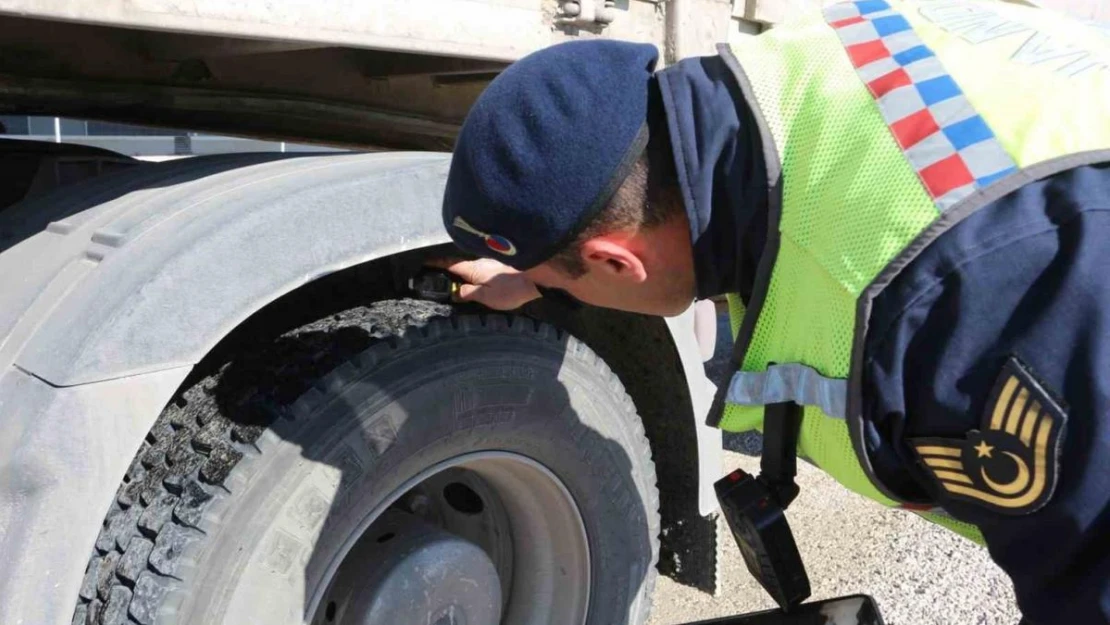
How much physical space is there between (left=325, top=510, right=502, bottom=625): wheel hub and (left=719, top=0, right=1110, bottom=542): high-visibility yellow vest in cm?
75

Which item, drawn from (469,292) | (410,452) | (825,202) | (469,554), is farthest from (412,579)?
(825,202)

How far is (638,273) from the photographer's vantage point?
4.61 ft

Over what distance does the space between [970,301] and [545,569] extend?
51.8 inches

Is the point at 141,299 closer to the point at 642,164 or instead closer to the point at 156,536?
the point at 156,536

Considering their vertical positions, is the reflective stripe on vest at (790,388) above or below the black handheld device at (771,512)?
above

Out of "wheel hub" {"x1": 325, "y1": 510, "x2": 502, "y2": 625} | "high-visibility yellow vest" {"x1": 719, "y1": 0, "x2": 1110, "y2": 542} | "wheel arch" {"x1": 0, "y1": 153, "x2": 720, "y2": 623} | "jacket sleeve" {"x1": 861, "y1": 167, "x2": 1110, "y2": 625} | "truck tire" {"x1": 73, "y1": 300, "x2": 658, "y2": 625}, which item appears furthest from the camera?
"wheel hub" {"x1": 325, "y1": 510, "x2": 502, "y2": 625}

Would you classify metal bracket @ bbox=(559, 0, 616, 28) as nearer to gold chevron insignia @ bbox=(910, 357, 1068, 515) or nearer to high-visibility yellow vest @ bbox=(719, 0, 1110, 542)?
high-visibility yellow vest @ bbox=(719, 0, 1110, 542)

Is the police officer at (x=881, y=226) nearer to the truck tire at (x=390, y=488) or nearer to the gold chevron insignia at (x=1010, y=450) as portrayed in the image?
the gold chevron insignia at (x=1010, y=450)

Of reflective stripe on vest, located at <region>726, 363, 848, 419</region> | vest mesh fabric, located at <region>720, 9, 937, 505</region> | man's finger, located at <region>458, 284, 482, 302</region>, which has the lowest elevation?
man's finger, located at <region>458, 284, 482, 302</region>

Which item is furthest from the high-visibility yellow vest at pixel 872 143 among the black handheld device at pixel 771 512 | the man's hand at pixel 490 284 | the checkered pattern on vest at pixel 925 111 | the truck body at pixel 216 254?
the truck body at pixel 216 254

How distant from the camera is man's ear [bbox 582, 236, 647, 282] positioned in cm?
136

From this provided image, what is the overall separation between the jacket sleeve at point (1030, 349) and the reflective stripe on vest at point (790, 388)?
61 millimetres

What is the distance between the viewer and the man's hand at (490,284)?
1830 millimetres

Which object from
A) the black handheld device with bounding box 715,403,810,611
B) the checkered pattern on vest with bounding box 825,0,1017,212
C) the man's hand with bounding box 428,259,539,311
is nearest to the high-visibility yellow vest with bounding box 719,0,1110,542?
the checkered pattern on vest with bounding box 825,0,1017,212
